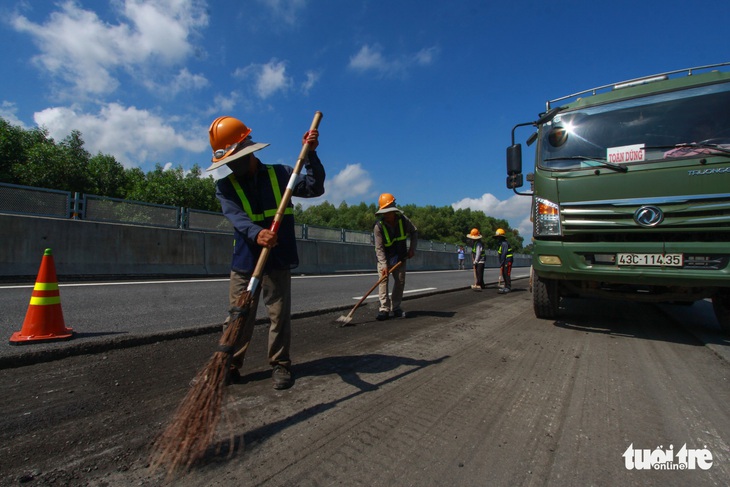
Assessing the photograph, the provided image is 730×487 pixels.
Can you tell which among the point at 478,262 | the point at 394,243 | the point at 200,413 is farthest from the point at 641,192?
the point at 478,262

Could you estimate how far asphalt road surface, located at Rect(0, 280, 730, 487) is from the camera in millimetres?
1701

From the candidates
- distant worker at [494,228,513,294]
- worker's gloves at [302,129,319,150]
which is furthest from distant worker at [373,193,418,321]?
distant worker at [494,228,513,294]

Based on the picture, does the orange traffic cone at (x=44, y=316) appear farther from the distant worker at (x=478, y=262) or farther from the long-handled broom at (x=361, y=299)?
the distant worker at (x=478, y=262)

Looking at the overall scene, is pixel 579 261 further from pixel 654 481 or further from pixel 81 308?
pixel 81 308

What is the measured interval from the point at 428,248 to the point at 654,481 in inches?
1079

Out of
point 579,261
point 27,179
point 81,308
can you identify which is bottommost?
point 81,308

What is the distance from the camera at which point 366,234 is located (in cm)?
2116

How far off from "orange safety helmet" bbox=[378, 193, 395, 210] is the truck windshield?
7.16 ft

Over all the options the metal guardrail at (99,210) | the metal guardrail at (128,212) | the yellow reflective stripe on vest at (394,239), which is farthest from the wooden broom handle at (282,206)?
the metal guardrail at (128,212)

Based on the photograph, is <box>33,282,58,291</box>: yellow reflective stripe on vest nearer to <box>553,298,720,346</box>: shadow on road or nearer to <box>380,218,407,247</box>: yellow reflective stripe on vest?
<box>380,218,407,247</box>: yellow reflective stripe on vest

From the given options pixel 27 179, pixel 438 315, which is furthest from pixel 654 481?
pixel 27 179

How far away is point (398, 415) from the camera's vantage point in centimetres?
225

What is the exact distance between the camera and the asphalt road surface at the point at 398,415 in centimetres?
170

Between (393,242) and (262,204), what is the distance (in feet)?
10.8
